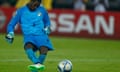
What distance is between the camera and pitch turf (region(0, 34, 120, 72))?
16644mm

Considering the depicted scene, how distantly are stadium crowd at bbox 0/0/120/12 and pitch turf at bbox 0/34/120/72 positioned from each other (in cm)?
373

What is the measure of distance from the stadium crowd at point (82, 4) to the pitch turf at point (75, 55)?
3.73 metres

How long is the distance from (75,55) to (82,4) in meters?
10.8

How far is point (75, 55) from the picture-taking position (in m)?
20.6

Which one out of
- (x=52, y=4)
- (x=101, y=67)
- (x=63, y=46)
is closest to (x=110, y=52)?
(x=63, y=46)

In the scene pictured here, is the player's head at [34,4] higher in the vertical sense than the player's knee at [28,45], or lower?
higher

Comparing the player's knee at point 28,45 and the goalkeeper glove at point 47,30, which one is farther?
the goalkeeper glove at point 47,30

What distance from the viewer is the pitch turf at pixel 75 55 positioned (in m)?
16.6

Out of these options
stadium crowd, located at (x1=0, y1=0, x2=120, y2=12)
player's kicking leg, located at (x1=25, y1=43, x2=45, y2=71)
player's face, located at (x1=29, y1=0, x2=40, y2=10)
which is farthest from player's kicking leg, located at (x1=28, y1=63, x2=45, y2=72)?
stadium crowd, located at (x1=0, y1=0, x2=120, y2=12)

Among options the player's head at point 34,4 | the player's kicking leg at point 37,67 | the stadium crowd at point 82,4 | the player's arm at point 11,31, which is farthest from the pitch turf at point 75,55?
the stadium crowd at point 82,4

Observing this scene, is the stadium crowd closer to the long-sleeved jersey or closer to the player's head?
the long-sleeved jersey

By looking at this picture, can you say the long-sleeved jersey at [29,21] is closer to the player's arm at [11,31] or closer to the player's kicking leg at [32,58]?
the player's arm at [11,31]

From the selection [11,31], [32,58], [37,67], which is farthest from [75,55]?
[37,67]

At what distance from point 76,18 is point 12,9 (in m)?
3.23
